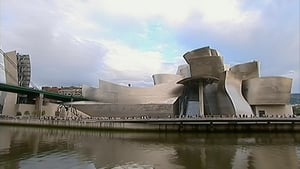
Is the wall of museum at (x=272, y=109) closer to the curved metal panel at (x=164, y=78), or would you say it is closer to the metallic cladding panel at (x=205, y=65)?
the metallic cladding panel at (x=205, y=65)

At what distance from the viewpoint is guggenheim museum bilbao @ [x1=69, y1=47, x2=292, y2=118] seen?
129ft

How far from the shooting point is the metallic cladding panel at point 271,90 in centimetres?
4351

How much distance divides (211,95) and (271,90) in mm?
8915

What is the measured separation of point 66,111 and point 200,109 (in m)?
23.6

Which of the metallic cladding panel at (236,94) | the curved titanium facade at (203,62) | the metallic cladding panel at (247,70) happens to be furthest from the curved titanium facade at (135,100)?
the metallic cladding panel at (247,70)

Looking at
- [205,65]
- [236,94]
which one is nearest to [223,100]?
[236,94]

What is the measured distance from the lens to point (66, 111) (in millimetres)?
50000

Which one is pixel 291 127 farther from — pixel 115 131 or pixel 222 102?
pixel 115 131

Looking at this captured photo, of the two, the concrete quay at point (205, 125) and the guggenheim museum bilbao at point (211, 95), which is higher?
the guggenheim museum bilbao at point (211, 95)

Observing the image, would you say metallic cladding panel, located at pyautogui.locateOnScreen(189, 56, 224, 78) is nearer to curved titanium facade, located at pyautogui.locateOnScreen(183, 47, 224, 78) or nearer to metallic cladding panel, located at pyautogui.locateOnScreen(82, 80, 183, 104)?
curved titanium facade, located at pyautogui.locateOnScreen(183, 47, 224, 78)

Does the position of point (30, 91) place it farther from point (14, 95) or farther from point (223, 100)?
point (223, 100)

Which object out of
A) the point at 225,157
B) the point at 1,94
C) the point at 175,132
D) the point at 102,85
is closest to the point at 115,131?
the point at 175,132

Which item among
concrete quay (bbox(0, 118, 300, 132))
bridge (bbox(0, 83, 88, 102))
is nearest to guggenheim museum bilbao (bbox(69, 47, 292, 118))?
concrete quay (bbox(0, 118, 300, 132))

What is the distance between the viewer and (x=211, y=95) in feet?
148
